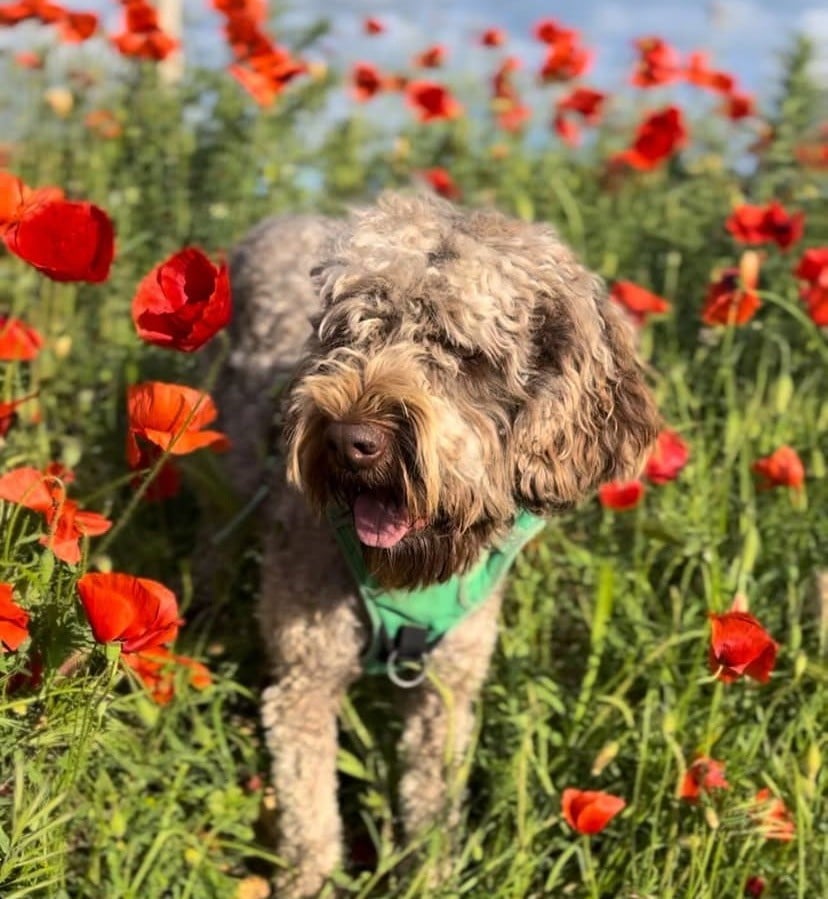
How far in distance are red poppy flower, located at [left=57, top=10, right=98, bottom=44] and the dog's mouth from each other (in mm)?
2582

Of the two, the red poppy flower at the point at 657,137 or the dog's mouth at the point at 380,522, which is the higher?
the dog's mouth at the point at 380,522

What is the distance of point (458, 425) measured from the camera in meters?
2.62

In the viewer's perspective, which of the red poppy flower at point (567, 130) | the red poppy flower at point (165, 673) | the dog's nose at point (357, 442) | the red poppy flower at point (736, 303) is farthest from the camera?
the red poppy flower at point (567, 130)

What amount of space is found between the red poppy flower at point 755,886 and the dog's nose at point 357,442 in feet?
4.80

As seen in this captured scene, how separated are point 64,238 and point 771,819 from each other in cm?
219

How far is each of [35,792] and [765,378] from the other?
3586 mm

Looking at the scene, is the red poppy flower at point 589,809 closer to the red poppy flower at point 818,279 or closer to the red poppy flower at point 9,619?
the red poppy flower at point 9,619

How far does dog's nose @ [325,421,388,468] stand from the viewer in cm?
248

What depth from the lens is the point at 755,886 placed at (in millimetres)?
2801

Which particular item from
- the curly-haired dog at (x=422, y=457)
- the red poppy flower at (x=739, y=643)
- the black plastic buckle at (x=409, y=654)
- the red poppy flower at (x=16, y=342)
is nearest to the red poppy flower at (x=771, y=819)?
the red poppy flower at (x=739, y=643)

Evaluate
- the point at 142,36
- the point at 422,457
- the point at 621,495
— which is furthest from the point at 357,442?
the point at 142,36

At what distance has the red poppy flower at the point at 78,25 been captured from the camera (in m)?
4.21

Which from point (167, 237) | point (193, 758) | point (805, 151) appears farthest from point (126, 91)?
point (193, 758)

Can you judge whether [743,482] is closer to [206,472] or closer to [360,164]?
[206,472]
